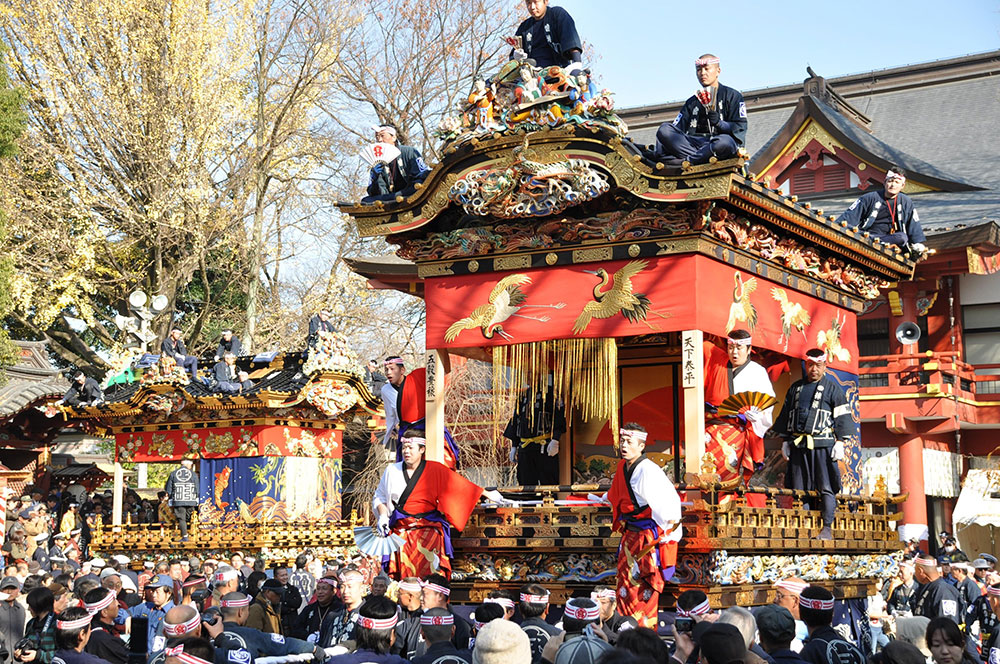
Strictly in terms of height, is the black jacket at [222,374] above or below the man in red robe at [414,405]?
above

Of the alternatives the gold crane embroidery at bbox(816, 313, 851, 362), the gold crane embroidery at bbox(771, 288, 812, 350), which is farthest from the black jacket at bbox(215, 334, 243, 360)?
the gold crane embroidery at bbox(771, 288, 812, 350)

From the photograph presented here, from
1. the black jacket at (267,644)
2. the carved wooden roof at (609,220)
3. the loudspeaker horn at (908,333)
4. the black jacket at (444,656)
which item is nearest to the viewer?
the black jacket at (444,656)

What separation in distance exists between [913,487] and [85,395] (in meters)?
15.4

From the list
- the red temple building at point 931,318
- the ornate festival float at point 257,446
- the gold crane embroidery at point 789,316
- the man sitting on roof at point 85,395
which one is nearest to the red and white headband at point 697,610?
the gold crane embroidery at point 789,316

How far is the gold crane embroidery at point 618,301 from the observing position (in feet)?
31.5

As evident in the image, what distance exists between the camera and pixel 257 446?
21.0m

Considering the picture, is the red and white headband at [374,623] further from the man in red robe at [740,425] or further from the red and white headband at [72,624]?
the man in red robe at [740,425]

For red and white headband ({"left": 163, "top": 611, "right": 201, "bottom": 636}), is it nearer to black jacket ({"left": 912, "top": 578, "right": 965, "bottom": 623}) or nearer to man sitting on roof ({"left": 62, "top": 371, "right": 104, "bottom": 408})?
black jacket ({"left": 912, "top": 578, "right": 965, "bottom": 623})

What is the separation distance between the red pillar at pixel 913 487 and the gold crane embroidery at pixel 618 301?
32.5 feet

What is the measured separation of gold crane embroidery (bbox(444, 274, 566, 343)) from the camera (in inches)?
400

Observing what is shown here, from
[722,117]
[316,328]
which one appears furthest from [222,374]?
[722,117]

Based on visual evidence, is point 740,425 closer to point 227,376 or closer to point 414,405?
point 414,405

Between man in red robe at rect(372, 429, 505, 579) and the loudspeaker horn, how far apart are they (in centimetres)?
1099

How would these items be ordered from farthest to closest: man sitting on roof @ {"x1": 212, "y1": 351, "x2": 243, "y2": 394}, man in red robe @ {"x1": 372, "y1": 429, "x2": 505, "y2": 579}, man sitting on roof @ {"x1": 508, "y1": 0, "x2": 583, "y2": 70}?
1. man sitting on roof @ {"x1": 212, "y1": 351, "x2": 243, "y2": 394}
2. man sitting on roof @ {"x1": 508, "y1": 0, "x2": 583, "y2": 70}
3. man in red robe @ {"x1": 372, "y1": 429, "x2": 505, "y2": 579}
